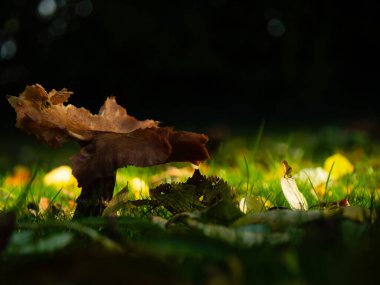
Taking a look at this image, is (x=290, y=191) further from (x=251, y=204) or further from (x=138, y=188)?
(x=138, y=188)

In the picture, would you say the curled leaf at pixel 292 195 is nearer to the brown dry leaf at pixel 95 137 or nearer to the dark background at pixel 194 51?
the brown dry leaf at pixel 95 137

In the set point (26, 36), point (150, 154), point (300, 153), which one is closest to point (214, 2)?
point (26, 36)

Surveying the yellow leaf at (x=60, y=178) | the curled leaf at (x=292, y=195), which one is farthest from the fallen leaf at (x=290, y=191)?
the yellow leaf at (x=60, y=178)

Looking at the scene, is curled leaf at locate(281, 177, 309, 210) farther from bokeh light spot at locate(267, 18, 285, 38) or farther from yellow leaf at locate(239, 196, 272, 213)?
bokeh light spot at locate(267, 18, 285, 38)

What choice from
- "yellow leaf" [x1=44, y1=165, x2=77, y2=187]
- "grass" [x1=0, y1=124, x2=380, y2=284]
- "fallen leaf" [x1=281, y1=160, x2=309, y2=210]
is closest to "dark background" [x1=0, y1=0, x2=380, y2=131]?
"yellow leaf" [x1=44, y1=165, x2=77, y2=187]

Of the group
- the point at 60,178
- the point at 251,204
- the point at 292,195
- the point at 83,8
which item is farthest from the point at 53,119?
the point at 83,8

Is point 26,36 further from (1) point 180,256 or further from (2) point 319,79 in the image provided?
(1) point 180,256

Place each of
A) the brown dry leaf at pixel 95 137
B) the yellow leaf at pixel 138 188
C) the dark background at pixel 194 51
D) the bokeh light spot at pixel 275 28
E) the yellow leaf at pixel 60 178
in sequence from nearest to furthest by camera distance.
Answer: the brown dry leaf at pixel 95 137 < the yellow leaf at pixel 138 188 < the yellow leaf at pixel 60 178 < the dark background at pixel 194 51 < the bokeh light spot at pixel 275 28
